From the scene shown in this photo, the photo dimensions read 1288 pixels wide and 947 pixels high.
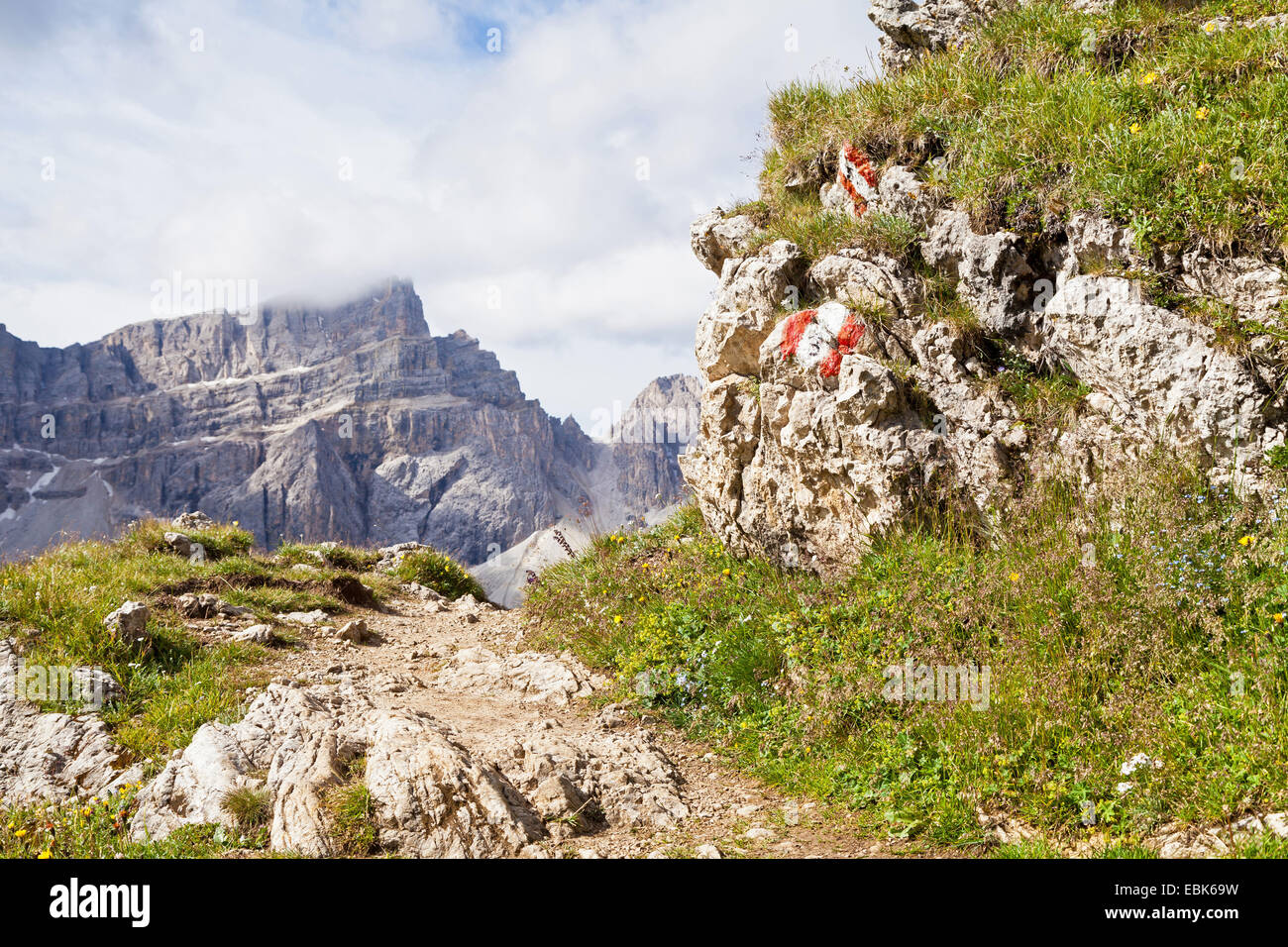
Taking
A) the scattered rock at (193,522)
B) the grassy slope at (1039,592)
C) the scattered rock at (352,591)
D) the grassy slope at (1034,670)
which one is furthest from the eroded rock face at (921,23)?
the scattered rock at (193,522)

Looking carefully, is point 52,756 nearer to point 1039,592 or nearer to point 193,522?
point 1039,592

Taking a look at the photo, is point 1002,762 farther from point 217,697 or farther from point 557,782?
point 217,697

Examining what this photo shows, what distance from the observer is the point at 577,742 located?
5824 mm

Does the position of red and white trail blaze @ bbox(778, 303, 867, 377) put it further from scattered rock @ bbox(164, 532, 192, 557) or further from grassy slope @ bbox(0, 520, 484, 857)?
scattered rock @ bbox(164, 532, 192, 557)

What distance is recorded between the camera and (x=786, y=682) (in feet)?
19.8

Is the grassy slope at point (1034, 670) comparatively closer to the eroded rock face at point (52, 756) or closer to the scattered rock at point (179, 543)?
the eroded rock face at point (52, 756)

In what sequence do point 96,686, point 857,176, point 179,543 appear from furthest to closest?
point 179,543 < point 857,176 < point 96,686

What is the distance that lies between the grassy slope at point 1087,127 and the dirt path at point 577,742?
5.79m

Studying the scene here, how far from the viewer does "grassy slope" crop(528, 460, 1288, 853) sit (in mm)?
4020

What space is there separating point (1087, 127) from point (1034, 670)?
216 inches

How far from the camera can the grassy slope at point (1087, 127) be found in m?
5.96

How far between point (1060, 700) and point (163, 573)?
11.5m

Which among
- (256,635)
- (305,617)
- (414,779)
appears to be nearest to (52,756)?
(256,635)
